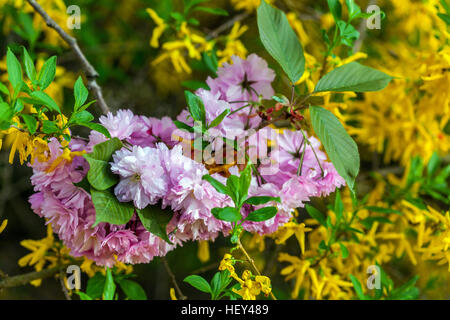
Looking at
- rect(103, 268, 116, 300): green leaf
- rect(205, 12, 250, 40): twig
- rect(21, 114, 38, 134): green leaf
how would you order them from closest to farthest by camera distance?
rect(21, 114, 38, 134): green leaf
rect(103, 268, 116, 300): green leaf
rect(205, 12, 250, 40): twig

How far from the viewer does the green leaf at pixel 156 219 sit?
0.51 metres

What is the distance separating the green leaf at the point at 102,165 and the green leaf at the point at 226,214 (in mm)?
122

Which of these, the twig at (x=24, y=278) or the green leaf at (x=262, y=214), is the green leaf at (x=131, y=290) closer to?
the twig at (x=24, y=278)

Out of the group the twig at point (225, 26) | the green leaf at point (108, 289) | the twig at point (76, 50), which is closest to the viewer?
the green leaf at point (108, 289)

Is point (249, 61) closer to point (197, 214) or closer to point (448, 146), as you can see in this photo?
point (197, 214)

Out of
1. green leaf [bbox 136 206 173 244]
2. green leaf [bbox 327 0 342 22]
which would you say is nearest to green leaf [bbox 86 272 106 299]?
green leaf [bbox 136 206 173 244]

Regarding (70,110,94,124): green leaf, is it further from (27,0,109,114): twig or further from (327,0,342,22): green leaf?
(327,0,342,22): green leaf

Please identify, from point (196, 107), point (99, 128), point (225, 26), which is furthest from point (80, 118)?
point (225, 26)

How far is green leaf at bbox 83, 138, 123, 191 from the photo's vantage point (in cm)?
50

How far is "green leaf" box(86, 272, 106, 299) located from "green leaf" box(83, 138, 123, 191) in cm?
25

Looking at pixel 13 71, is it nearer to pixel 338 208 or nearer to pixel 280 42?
pixel 280 42

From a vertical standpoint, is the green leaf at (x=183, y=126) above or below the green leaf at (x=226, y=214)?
above

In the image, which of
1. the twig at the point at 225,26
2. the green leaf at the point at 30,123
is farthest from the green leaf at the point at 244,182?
the twig at the point at 225,26
